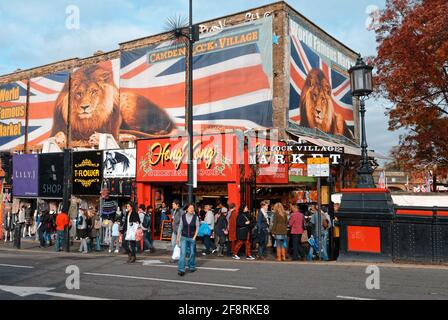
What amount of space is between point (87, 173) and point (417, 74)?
649 inches

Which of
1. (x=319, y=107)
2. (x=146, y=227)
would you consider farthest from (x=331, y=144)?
(x=146, y=227)

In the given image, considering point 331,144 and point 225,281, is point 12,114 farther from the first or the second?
point 225,281

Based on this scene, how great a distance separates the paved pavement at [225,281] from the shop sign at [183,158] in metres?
5.83

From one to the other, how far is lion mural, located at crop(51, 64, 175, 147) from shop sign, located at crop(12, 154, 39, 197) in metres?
2.51

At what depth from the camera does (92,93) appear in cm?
2678

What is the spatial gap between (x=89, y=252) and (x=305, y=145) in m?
10.1

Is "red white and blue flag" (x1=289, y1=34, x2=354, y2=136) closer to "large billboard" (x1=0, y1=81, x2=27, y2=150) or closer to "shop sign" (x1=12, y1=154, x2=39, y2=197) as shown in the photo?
"shop sign" (x1=12, y1=154, x2=39, y2=197)

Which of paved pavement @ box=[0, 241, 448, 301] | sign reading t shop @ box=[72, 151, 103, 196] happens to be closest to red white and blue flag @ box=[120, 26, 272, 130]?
sign reading t shop @ box=[72, 151, 103, 196]

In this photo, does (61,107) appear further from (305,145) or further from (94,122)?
(305,145)

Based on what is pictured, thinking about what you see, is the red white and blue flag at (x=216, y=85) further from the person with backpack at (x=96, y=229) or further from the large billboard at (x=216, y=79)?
the person with backpack at (x=96, y=229)

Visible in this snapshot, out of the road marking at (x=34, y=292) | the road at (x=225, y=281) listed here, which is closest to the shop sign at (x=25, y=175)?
the road at (x=225, y=281)

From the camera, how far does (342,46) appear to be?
89.0 feet

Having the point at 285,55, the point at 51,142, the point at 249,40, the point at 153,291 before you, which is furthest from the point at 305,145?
the point at 51,142
